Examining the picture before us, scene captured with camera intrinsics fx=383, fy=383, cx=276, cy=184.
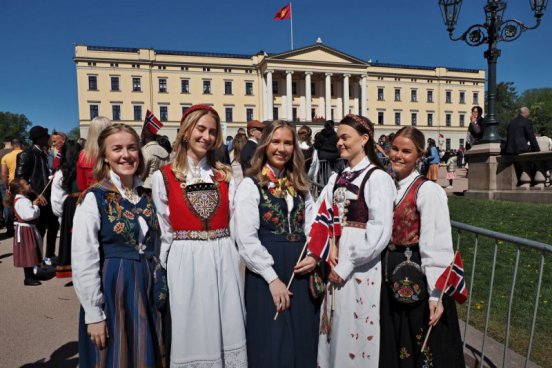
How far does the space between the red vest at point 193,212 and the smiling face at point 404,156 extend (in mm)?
1244

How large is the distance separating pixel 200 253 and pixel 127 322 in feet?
1.96

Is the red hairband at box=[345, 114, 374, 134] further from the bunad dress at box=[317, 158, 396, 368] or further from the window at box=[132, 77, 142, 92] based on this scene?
the window at box=[132, 77, 142, 92]

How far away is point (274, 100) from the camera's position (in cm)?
6319

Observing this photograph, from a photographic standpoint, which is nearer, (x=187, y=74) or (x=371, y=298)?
(x=371, y=298)

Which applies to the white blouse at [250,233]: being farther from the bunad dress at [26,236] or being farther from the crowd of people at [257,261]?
the bunad dress at [26,236]

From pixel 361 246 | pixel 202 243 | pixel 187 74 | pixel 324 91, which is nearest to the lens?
pixel 361 246

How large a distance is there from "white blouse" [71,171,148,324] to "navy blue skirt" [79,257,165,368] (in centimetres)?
7

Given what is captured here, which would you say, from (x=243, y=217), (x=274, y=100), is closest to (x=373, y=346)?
(x=243, y=217)

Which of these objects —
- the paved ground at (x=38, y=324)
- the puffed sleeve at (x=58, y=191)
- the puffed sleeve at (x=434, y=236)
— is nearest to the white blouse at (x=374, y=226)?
the puffed sleeve at (x=434, y=236)

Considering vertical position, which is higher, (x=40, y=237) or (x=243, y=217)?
(x=243, y=217)

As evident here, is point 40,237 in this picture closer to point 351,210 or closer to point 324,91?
point 351,210

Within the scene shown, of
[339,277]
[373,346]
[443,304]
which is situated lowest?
[373,346]

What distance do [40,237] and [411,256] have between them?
5975 millimetres

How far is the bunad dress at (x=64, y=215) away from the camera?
17.6 feet
